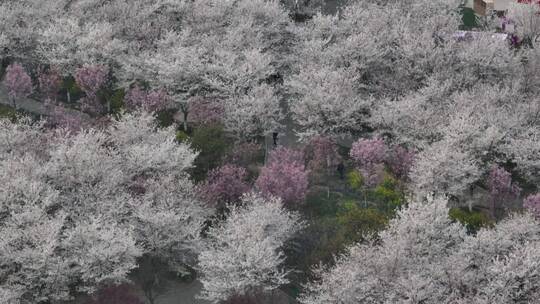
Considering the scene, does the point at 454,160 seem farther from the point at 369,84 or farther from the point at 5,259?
the point at 5,259

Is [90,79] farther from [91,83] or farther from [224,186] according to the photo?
[224,186]

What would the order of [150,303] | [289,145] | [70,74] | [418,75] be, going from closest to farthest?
[150,303], [289,145], [418,75], [70,74]

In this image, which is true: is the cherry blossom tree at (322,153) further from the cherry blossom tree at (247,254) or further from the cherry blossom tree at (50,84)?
the cherry blossom tree at (50,84)

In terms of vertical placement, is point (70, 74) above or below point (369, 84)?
below

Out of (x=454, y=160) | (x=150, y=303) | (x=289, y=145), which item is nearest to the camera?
(x=150, y=303)

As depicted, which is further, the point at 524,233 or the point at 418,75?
the point at 418,75

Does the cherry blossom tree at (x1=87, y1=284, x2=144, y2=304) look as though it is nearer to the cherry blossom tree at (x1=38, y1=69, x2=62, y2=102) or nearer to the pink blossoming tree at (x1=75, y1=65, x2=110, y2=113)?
the pink blossoming tree at (x1=75, y1=65, x2=110, y2=113)

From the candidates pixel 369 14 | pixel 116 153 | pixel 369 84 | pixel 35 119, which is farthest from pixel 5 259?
pixel 369 14
